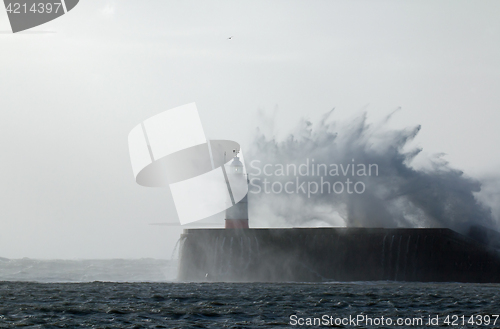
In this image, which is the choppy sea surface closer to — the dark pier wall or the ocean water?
the ocean water

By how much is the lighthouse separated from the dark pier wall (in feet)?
4.48

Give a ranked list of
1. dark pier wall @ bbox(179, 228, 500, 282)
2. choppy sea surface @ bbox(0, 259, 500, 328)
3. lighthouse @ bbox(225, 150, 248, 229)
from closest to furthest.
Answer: choppy sea surface @ bbox(0, 259, 500, 328), dark pier wall @ bbox(179, 228, 500, 282), lighthouse @ bbox(225, 150, 248, 229)

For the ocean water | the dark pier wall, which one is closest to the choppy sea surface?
the ocean water

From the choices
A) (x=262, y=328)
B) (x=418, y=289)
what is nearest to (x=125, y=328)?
(x=262, y=328)

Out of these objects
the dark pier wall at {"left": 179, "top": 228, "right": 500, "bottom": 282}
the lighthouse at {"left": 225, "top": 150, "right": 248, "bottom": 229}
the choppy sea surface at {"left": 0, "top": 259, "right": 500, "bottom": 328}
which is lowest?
the choppy sea surface at {"left": 0, "top": 259, "right": 500, "bottom": 328}

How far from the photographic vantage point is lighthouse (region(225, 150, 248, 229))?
29766 millimetres

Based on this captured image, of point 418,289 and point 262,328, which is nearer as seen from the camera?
point 262,328

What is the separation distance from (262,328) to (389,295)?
8.12 metres

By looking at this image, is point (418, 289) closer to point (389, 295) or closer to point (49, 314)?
point (389, 295)

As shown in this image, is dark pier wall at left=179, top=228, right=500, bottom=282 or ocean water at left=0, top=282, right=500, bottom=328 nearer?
ocean water at left=0, top=282, right=500, bottom=328

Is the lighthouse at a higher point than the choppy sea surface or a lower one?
higher

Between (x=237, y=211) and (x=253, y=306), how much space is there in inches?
495

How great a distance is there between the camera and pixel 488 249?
26953 mm

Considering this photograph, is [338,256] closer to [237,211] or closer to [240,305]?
[237,211]
